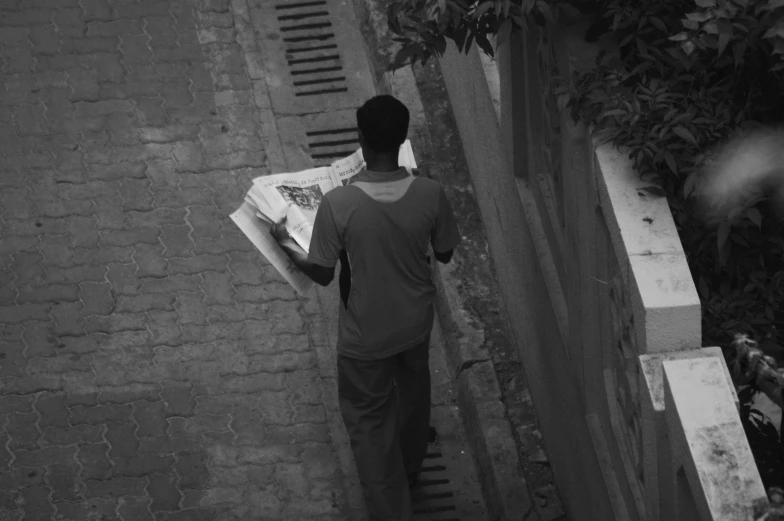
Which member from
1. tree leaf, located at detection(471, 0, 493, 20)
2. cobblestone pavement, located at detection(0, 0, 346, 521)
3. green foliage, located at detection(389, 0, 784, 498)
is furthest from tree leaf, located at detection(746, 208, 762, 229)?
cobblestone pavement, located at detection(0, 0, 346, 521)

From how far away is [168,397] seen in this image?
20.5 feet

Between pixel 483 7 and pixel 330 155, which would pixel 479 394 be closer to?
pixel 330 155

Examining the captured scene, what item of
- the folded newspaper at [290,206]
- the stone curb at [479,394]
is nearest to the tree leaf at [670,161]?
the folded newspaper at [290,206]

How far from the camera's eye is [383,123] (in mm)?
4938

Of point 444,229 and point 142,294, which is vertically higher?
point 142,294

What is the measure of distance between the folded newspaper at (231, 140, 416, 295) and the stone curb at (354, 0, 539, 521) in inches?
51.4

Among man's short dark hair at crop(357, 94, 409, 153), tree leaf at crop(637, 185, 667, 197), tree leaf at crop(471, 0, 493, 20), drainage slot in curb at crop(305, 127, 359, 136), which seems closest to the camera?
tree leaf at crop(637, 185, 667, 197)

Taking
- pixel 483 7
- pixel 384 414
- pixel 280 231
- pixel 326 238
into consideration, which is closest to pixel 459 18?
pixel 483 7

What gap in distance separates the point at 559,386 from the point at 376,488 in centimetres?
119

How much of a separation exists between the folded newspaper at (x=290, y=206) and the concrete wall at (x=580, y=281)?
0.83 meters

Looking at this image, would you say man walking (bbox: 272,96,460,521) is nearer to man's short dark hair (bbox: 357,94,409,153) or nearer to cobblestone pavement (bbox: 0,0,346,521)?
man's short dark hair (bbox: 357,94,409,153)

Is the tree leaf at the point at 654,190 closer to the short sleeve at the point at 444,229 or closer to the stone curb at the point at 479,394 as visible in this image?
the short sleeve at the point at 444,229

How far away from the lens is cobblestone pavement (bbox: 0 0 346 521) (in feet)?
19.4

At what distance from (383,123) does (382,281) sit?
617 mm
